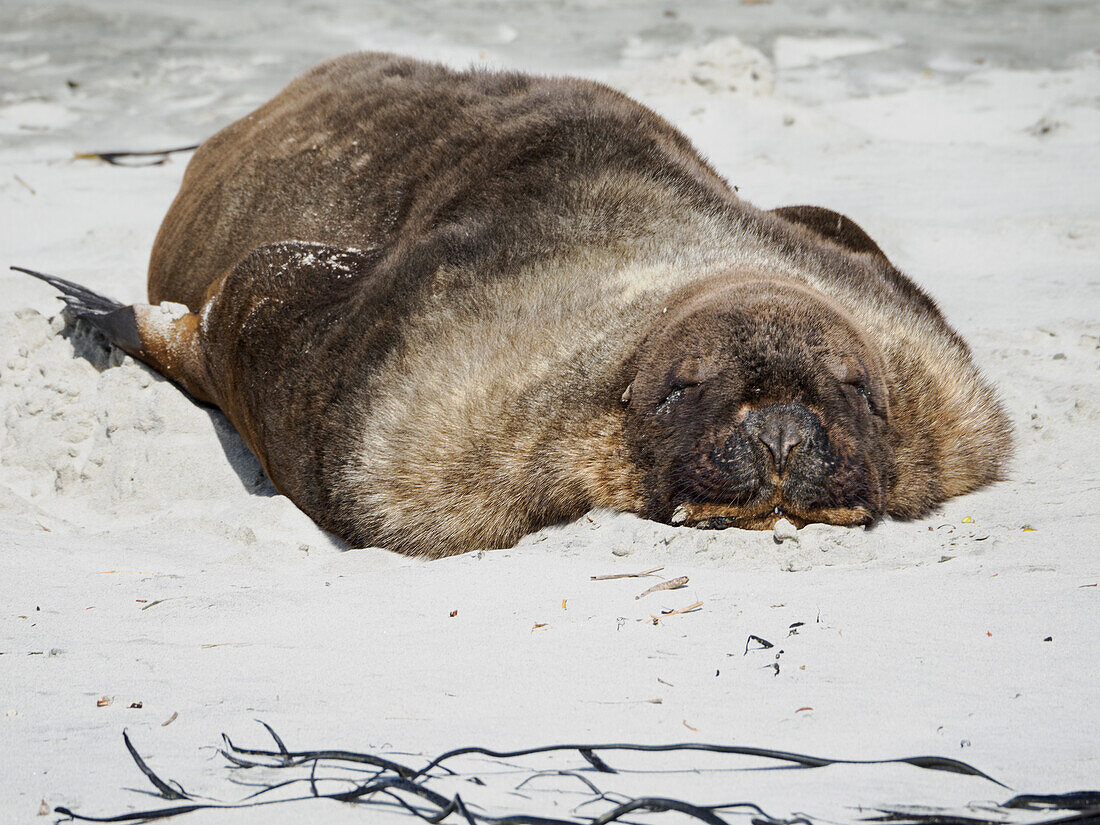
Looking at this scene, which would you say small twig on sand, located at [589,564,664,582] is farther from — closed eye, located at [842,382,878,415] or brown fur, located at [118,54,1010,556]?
closed eye, located at [842,382,878,415]

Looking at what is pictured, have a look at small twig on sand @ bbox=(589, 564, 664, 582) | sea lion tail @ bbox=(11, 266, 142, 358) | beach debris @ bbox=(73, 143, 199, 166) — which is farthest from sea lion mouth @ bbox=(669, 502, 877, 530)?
beach debris @ bbox=(73, 143, 199, 166)

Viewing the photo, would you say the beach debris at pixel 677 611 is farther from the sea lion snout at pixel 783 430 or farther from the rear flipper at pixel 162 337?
the rear flipper at pixel 162 337

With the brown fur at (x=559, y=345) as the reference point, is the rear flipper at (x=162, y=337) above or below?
below

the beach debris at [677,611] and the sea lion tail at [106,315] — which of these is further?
the sea lion tail at [106,315]

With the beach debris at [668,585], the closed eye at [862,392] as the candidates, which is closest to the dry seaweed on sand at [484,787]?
the beach debris at [668,585]

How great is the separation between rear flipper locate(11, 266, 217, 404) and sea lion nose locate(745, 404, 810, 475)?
244 centimetres

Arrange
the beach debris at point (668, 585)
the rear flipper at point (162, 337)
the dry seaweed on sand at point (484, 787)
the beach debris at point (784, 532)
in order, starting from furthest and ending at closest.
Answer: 1. the rear flipper at point (162, 337)
2. the beach debris at point (784, 532)
3. the beach debris at point (668, 585)
4. the dry seaweed on sand at point (484, 787)

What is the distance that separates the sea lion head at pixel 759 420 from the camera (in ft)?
10.5

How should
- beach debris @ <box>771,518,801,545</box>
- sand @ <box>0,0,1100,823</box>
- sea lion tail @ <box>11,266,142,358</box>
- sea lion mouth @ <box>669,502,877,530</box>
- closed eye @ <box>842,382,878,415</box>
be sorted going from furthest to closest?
1. sea lion tail @ <box>11,266,142,358</box>
2. closed eye @ <box>842,382,878,415</box>
3. sea lion mouth @ <box>669,502,877,530</box>
4. beach debris @ <box>771,518,801,545</box>
5. sand @ <box>0,0,1100,823</box>

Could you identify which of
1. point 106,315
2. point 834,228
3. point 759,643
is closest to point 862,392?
point 759,643

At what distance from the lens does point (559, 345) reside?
3775 mm

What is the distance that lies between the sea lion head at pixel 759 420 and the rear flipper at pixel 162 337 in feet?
6.89

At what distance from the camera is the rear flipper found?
4.76 m

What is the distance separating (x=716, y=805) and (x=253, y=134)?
15.3ft
